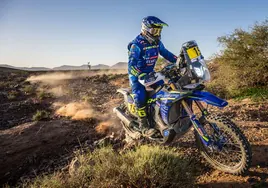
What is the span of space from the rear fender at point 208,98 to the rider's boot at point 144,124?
1204 mm

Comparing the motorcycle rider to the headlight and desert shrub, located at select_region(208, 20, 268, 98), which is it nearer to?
the headlight

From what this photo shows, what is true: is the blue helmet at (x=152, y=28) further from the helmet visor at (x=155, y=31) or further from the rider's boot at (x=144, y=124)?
the rider's boot at (x=144, y=124)

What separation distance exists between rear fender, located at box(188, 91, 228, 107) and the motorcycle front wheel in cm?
28

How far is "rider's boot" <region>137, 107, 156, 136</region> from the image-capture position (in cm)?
524

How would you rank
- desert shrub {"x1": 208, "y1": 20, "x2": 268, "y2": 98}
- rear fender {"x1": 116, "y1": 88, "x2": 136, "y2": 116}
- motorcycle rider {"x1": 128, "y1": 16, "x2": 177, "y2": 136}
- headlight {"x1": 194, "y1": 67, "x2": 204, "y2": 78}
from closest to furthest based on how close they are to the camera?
headlight {"x1": 194, "y1": 67, "x2": 204, "y2": 78} → motorcycle rider {"x1": 128, "y1": 16, "x2": 177, "y2": 136} → rear fender {"x1": 116, "y1": 88, "x2": 136, "y2": 116} → desert shrub {"x1": 208, "y1": 20, "x2": 268, "y2": 98}

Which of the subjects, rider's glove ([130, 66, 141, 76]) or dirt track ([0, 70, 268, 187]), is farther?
rider's glove ([130, 66, 141, 76])

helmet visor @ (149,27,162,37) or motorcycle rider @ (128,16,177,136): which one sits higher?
helmet visor @ (149,27,162,37)

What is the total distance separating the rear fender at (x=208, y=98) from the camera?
4.06 m

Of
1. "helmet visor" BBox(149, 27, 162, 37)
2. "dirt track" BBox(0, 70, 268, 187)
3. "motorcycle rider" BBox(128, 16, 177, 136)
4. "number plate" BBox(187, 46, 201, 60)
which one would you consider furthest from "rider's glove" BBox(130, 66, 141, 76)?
"dirt track" BBox(0, 70, 268, 187)

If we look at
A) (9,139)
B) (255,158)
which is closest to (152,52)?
(255,158)

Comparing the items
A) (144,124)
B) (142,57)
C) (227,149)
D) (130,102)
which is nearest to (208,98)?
(227,149)

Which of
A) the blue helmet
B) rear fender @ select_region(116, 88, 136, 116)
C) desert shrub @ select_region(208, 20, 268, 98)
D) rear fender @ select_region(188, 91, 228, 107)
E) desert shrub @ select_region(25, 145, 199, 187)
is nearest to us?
desert shrub @ select_region(25, 145, 199, 187)

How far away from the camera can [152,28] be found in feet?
16.6

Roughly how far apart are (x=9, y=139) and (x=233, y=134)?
7.52 meters
